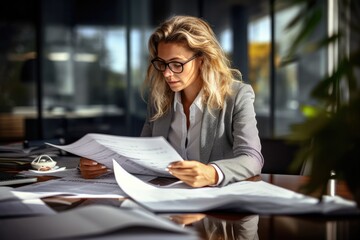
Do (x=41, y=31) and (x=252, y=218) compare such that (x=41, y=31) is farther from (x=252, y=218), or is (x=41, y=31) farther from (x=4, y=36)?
(x=252, y=218)

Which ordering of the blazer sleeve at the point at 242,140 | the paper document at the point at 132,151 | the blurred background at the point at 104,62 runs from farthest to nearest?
the blurred background at the point at 104,62, the blazer sleeve at the point at 242,140, the paper document at the point at 132,151

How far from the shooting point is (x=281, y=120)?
782 centimetres

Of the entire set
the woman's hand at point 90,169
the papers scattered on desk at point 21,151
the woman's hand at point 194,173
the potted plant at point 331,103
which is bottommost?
the papers scattered on desk at point 21,151

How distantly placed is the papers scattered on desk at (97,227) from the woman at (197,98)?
36.8 inches

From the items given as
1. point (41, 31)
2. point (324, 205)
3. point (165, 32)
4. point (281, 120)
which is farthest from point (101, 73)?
point (324, 205)

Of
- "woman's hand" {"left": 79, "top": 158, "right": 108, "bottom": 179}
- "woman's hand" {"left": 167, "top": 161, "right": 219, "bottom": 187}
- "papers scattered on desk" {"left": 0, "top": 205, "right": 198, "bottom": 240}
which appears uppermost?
"papers scattered on desk" {"left": 0, "top": 205, "right": 198, "bottom": 240}

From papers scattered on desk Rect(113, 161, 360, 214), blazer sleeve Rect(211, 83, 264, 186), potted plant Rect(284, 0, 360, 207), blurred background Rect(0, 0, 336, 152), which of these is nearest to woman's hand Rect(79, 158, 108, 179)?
papers scattered on desk Rect(113, 161, 360, 214)

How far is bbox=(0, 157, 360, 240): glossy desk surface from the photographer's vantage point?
0.87 metres

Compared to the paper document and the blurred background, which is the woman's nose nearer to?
the paper document

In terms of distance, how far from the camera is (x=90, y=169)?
1.51 m

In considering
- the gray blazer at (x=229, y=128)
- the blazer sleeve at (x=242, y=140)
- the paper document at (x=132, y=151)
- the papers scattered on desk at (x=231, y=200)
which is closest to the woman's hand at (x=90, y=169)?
the paper document at (x=132, y=151)

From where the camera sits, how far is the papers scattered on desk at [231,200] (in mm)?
1027

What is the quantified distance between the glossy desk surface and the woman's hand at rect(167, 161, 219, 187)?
0.24 m

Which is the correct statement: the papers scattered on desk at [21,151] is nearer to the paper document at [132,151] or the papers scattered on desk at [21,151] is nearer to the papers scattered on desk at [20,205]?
the paper document at [132,151]
